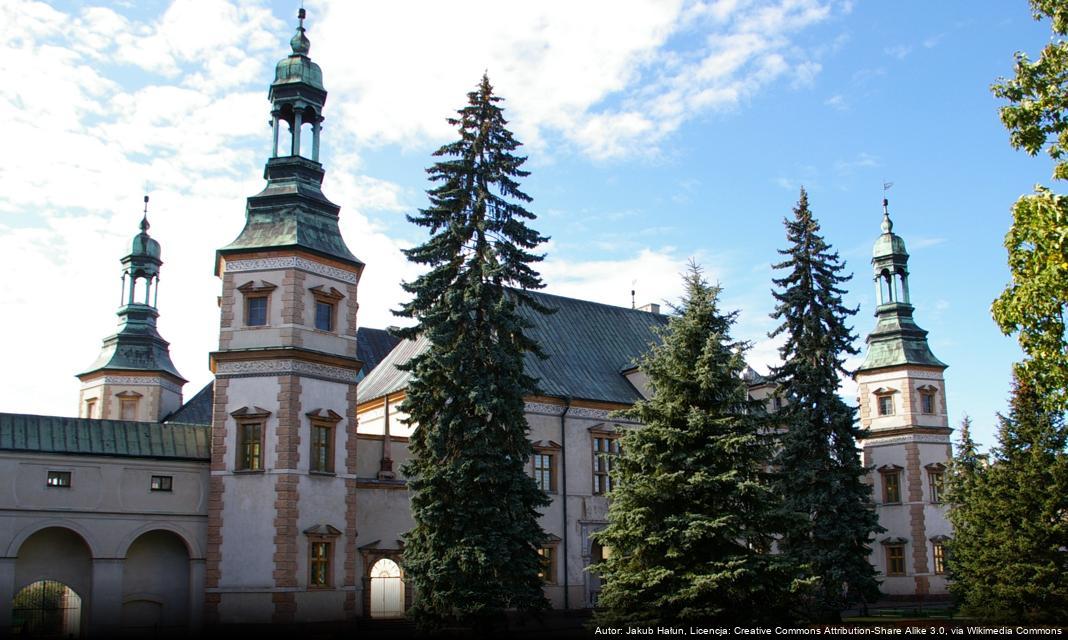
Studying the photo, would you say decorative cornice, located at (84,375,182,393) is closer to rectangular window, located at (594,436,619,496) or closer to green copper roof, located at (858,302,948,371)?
rectangular window, located at (594,436,619,496)

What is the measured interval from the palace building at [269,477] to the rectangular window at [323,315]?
0.05m

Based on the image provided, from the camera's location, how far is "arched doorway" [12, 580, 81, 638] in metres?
27.8

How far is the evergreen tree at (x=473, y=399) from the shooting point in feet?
85.6

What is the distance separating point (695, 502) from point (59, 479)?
58.5 feet

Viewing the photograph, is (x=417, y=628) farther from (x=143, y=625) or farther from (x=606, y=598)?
(x=143, y=625)

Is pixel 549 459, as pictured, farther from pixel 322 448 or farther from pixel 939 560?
pixel 939 560

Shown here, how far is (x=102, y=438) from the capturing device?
29094mm

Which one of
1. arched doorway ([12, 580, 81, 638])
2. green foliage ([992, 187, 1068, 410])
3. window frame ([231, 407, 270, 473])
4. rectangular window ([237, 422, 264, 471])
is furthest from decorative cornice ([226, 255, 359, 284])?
green foliage ([992, 187, 1068, 410])

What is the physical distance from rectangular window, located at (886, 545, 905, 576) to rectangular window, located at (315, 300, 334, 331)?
31.2 meters

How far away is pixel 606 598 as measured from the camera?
2316 centimetres

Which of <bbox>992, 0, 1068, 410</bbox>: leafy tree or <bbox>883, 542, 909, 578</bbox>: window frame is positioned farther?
<bbox>883, 542, 909, 578</bbox>: window frame

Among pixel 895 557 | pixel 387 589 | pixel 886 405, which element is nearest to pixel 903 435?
pixel 886 405

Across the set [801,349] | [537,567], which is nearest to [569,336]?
[801,349]

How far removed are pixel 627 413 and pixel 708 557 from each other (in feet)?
13.4
